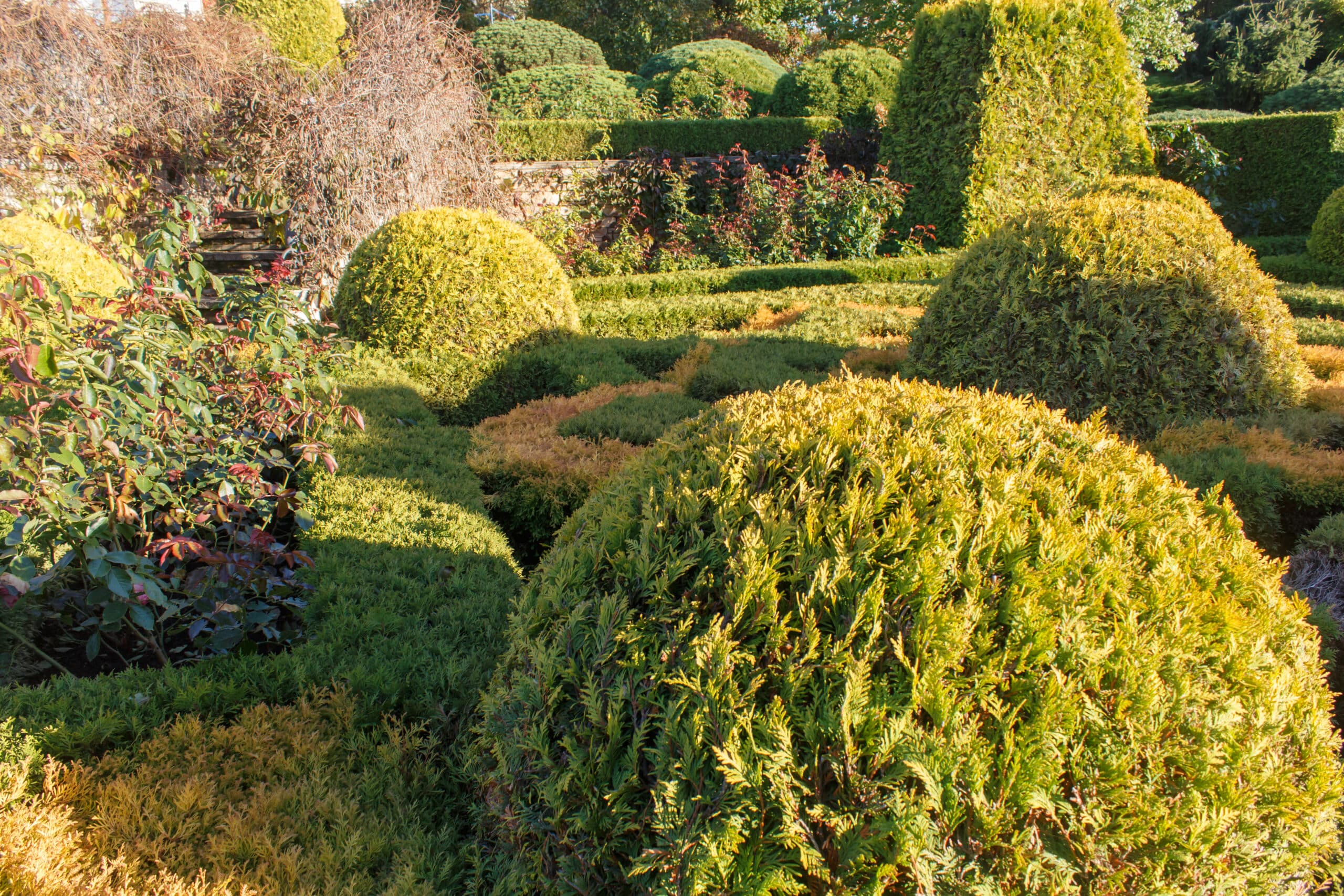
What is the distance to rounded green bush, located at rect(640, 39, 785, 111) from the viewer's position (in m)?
18.0

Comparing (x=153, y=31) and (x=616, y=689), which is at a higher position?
(x=153, y=31)

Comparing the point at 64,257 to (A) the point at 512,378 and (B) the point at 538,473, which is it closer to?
(A) the point at 512,378

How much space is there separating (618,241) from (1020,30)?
268 inches

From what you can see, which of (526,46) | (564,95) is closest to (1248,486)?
(564,95)

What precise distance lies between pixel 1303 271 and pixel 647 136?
11.1 metres

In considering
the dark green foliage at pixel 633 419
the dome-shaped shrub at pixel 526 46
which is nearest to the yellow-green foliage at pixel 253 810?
the dark green foliage at pixel 633 419

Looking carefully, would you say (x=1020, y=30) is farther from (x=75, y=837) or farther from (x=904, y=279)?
(x=75, y=837)

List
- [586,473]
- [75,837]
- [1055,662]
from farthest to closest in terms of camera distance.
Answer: [586,473] → [75,837] → [1055,662]

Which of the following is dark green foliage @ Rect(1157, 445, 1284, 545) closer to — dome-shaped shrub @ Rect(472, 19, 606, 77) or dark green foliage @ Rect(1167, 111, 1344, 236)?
dark green foliage @ Rect(1167, 111, 1344, 236)

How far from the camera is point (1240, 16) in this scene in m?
28.1

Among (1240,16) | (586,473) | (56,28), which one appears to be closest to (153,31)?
(56,28)

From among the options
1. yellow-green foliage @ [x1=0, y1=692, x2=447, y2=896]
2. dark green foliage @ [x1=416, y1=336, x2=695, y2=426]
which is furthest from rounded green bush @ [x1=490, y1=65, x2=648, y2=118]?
yellow-green foliage @ [x1=0, y1=692, x2=447, y2=896]

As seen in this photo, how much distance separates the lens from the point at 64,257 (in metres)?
6.04

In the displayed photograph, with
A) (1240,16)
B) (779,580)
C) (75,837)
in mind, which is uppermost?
(1240,16)
